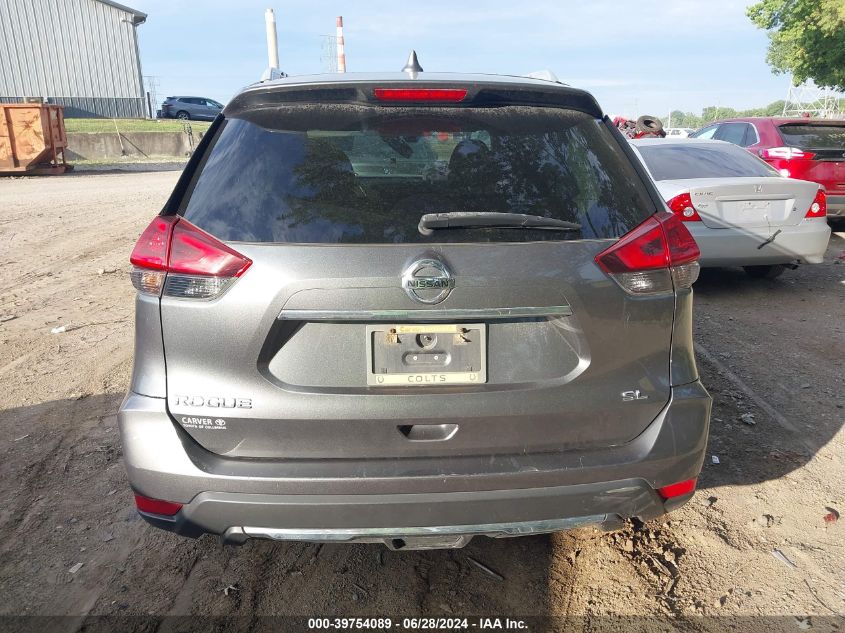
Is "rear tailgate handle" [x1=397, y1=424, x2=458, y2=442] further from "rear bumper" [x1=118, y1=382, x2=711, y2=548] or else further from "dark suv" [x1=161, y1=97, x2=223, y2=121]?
"dark suv" [x1=161, y1=97, x2=223, y2=121]

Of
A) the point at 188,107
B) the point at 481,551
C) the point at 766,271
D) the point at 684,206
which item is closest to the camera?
the point at 481,551

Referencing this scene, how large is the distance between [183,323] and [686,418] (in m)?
1.65

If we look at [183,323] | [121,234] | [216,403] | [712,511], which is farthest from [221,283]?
[121,234]

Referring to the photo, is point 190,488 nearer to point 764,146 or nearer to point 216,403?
point 216,403

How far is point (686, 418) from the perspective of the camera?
7.24 ft

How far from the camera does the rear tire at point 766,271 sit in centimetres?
738

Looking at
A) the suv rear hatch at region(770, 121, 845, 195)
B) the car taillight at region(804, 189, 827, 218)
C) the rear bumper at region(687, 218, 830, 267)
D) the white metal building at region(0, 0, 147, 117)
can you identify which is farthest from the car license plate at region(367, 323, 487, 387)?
the white metal building at region(0, 0, 147, 117)

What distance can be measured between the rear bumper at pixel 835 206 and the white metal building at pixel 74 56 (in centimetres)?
4000

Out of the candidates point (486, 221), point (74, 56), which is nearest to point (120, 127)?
point (74, 56)

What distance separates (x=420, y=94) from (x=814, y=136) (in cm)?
946

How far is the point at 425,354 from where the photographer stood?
6.66 ft

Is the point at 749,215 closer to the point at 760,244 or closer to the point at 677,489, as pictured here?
the point at 760,244

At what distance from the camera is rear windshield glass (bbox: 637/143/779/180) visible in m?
6.95

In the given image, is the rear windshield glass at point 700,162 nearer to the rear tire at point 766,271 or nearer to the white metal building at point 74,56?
the rear tire at point 766,271
